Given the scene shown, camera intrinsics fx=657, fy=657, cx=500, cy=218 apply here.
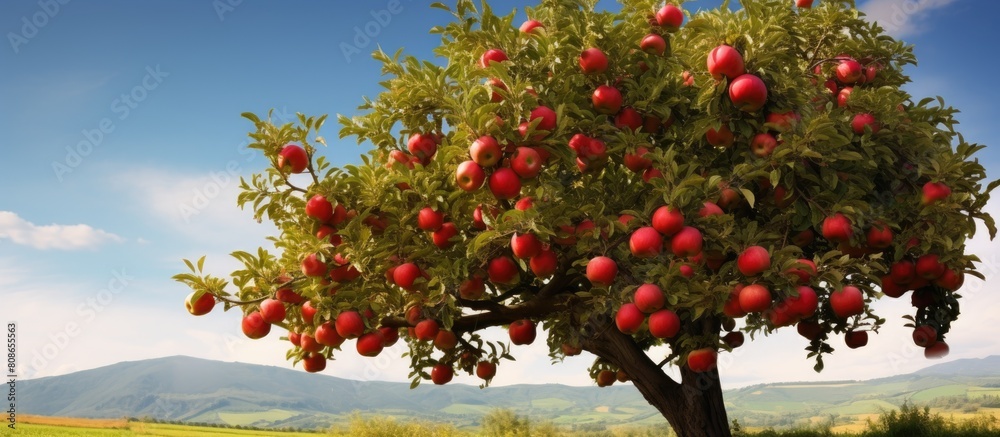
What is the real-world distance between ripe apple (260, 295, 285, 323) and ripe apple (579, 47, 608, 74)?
4.89 meters

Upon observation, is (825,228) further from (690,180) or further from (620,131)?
(620,131)

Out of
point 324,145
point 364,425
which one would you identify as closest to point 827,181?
point 324,145

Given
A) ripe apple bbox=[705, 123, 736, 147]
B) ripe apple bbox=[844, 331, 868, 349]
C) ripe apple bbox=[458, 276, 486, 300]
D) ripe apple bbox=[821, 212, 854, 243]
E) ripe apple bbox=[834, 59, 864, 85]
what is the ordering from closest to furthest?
ripe apple bbox=[821, 212, 854, 243] < ripe apple bbox=[705, 123, 736, 147] < ripe apple bbox=[458, 276, 486, 300] < ripe apple bbox=[834, 59, 864, 85] < ripe apple bbox=[844, 331, 868, 349]

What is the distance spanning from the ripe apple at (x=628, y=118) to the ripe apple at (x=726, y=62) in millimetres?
1039

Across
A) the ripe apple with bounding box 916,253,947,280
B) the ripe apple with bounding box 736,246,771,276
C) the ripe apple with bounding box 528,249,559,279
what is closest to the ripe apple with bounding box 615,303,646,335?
the ripe apple with bounding box 528,249,559,279

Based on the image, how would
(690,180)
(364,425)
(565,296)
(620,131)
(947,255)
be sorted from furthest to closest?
(364,425), (565,296), (947,255), (620,131), (690,180)

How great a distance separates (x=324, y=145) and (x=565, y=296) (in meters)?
4.65

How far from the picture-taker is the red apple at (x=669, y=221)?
22.4 feet

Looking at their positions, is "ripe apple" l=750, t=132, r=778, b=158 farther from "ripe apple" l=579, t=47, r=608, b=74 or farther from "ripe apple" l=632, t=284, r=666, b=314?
"ripe apple" l=632, t=284, r=666, b=314

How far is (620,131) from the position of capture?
784cm

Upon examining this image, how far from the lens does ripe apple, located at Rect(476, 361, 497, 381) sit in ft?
38.2

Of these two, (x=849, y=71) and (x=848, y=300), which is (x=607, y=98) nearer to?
(x=848, y=300)

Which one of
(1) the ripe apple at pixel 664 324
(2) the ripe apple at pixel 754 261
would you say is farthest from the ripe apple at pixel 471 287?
(2) the ripe apple at pixel 754 261

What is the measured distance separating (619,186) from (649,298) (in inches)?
90.5
